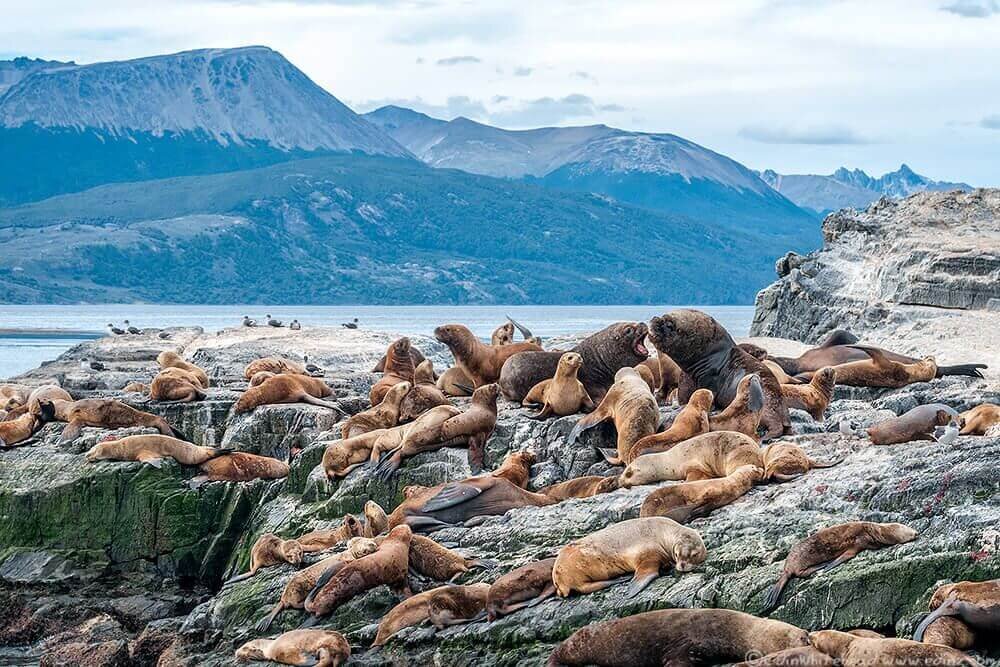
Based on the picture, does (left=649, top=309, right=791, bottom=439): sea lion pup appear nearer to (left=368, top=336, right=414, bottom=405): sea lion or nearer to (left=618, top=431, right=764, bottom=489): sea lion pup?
(left=618, top=431, right=764, bottom=489): sea lion pup

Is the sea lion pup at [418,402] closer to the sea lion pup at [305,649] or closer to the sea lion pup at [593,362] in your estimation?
the sea lion pup at [593,362]

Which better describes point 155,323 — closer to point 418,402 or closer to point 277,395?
point 277,395

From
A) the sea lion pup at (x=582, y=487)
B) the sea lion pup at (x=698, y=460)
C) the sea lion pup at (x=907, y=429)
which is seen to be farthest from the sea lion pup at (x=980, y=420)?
the sea lion pup at (x=582, y=487)

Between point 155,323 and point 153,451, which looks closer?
point 153,451

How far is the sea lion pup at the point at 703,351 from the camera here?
13094 millimetres

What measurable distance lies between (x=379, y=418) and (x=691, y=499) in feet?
16.8

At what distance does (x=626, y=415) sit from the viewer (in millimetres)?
11430

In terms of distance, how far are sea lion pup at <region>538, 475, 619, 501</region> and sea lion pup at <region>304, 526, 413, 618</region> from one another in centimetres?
154

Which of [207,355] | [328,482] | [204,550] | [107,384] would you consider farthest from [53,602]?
[207,355]

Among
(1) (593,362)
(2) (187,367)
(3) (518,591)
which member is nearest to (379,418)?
(1) (593,362)

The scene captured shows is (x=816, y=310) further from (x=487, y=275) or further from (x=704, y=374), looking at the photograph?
(x=487, y=275)

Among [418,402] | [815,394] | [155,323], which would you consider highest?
[815,394]

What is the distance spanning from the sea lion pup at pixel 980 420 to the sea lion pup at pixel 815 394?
235cm

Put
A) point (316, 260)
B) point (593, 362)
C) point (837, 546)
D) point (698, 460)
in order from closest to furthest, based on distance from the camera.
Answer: point (837, 546) → point (698, 460) → point (593, 362) → point (316, 260)
